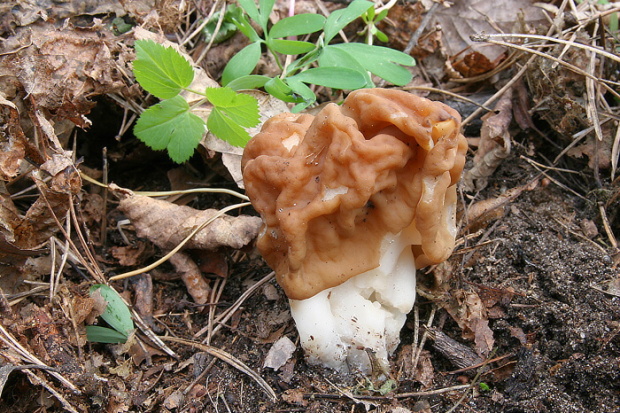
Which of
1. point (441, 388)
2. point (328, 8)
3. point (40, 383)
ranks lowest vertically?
point (441, 388)

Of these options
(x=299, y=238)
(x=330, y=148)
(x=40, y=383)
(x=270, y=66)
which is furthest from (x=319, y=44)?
(x=40, y=383)

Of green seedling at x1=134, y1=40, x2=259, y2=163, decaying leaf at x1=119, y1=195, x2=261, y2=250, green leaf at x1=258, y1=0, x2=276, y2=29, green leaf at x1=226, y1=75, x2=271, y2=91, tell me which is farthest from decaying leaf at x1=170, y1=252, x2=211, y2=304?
green leaf at x1=258, y1=0, x2=276, y2=29

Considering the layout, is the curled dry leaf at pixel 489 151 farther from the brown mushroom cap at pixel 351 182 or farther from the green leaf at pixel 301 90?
the green leaf at pixel 301 90

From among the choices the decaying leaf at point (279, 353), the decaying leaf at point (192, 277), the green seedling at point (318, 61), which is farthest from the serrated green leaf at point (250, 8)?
the decaying leaf at point (279, 353)

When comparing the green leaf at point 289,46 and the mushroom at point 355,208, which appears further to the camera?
the green leaf at point 289,46

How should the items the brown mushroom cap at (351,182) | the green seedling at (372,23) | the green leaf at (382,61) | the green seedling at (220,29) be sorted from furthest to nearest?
1. the green seedling at (220,29)
2. the green seedling at (372,23)
3. the green leaf at (382,61)
4. the brown mushroom cap at (351,182)

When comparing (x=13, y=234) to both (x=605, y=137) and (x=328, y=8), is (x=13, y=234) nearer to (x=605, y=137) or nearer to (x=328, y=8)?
(x=328, y=8)
